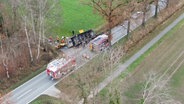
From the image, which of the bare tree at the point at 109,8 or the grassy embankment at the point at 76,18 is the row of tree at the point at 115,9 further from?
the grassy embankment at the point at 76,18

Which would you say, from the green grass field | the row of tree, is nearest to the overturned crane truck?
the row of tree

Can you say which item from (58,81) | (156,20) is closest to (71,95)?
(58,81)

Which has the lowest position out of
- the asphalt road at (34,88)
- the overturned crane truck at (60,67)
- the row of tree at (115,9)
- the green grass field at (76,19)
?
the asphalt road at (34,88)

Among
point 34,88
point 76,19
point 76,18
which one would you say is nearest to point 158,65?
point 34,88

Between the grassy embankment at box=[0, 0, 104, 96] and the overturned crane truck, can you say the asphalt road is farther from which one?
the grassy embankment at box=[0, 0, 104, 96]

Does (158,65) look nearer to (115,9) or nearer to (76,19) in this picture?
(115,9)

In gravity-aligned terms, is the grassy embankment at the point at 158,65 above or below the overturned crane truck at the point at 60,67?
below

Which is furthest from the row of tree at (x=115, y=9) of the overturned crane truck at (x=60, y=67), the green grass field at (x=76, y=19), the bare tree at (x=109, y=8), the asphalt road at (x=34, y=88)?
the overturned crane truck at (x=60, y=67)

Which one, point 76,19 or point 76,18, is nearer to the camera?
point 76,19
